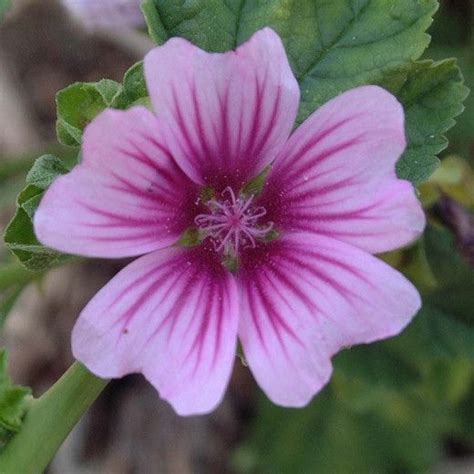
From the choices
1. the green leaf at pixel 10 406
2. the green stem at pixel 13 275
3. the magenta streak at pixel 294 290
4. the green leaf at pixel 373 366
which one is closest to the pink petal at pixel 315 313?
the magenta streak at pixel 294 290

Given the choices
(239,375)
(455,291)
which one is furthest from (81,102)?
(239,375)

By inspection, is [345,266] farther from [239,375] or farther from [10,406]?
[239,375]

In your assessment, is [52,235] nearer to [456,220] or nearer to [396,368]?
[456,220]

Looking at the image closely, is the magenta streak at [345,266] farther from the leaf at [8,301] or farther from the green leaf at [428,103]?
the leaf at [8,301]

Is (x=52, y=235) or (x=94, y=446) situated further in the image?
(x=94, y=446)

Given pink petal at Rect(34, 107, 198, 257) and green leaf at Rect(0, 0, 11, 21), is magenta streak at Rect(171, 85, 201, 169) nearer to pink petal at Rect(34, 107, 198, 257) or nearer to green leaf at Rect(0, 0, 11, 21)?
pink petal at Rect(34, 107, 198, 257)

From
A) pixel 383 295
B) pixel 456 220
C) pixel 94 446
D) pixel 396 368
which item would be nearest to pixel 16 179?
pixel 94 446
